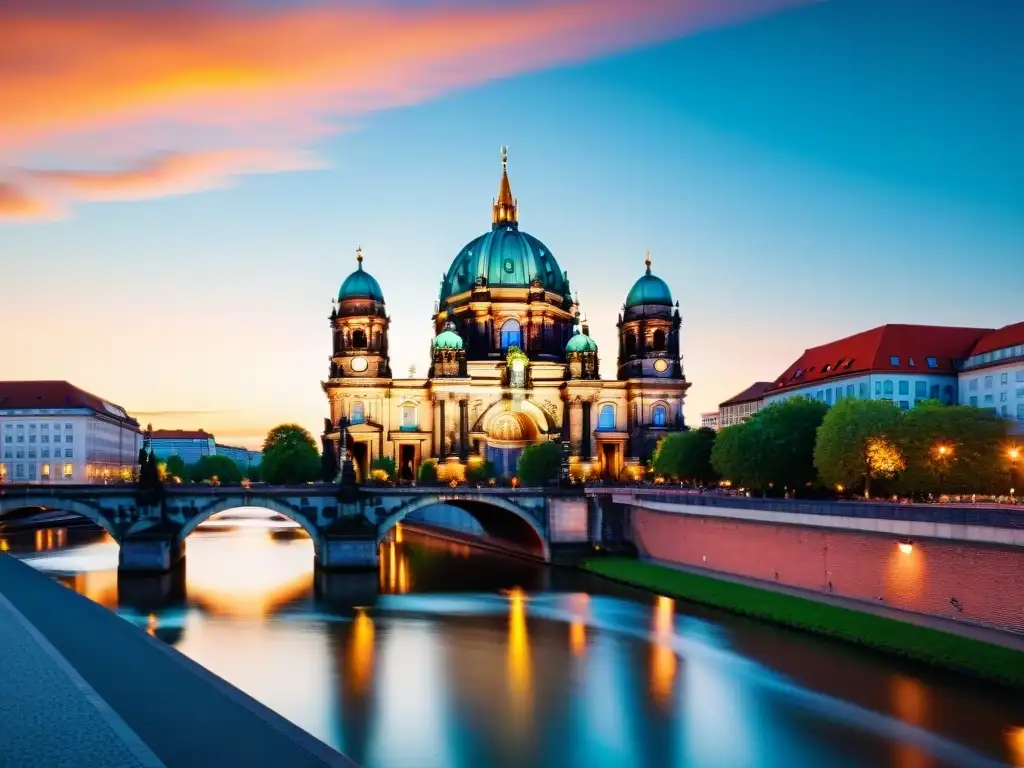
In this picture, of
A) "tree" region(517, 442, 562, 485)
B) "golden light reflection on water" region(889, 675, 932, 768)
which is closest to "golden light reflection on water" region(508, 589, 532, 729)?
"golden light reflection on water" region(889, 675, 932, 768)

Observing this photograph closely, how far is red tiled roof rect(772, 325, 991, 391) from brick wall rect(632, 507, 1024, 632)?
3791 cm

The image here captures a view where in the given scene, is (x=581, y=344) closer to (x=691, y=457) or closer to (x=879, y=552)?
(x=691, y=457)

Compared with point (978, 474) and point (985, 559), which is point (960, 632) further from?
point (978, 474)

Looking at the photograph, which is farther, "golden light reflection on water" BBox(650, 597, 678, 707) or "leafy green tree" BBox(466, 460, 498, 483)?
"leafy green tree" BBox(466, 460, 498, 483)

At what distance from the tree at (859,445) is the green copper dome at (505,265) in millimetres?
Result: 66757

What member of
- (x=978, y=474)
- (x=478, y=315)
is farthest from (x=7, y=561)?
(x=478, y=315)

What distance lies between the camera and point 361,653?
128 feet

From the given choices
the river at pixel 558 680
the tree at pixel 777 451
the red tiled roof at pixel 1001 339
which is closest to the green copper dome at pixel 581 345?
the red tiled roof at pixel 1001 339

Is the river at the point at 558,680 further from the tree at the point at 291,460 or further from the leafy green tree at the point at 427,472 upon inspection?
the tree at the point at 291,460

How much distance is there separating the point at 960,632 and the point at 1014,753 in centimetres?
902

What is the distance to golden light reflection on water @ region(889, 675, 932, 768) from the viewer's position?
978 inches

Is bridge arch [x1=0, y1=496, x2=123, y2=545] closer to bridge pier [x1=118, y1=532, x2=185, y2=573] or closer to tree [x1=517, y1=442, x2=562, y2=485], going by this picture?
bridge pier [x1=118, y1=532, x2=185, y2=573]

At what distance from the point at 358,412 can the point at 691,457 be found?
40.1 meters

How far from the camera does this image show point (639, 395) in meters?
110
